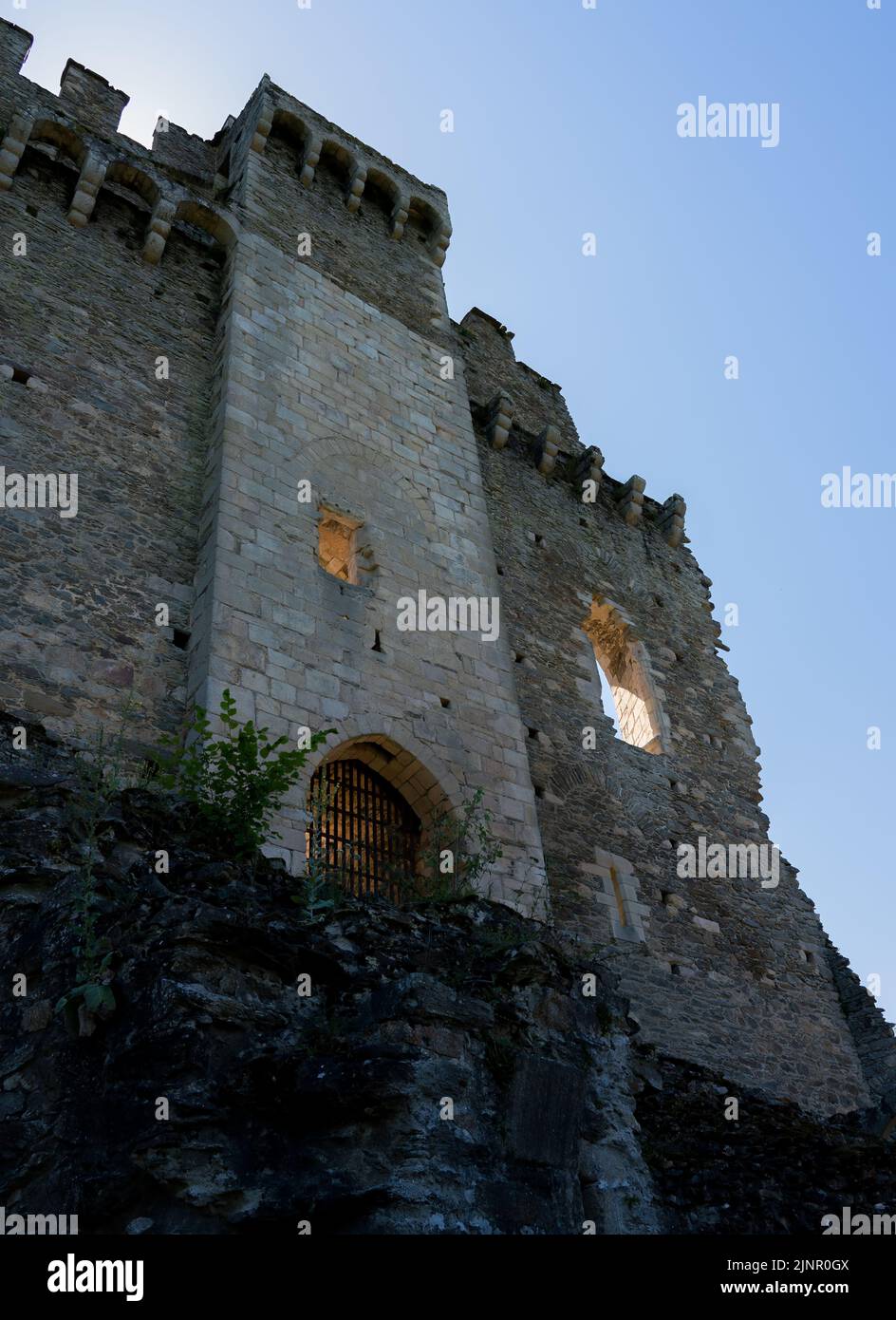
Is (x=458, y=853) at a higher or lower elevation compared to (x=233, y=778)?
lower

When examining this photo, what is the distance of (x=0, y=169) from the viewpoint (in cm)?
1071

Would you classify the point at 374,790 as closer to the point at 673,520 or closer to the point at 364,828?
the point at 364,828

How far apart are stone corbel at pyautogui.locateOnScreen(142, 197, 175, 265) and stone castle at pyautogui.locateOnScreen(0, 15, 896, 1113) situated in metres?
0.04

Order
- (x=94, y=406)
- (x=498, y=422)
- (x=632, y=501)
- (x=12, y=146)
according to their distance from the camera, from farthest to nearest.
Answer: (x=632, y=501)
(x=498, y=422)
(x=12, y=146)
(x=94, y=406)

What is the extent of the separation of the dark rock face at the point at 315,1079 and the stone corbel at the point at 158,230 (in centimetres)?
701

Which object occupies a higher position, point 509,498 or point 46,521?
point 509,498

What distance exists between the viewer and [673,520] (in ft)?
52.5

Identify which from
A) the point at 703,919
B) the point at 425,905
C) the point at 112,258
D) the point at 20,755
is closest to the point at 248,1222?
the point at 425,905

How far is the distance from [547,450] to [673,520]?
2.50 meters

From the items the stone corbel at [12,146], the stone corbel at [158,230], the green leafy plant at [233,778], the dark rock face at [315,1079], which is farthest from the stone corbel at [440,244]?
the dark rock face at [315,1079]

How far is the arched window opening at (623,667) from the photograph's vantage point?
535 inches

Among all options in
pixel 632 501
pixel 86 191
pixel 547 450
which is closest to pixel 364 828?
pixel 86 191

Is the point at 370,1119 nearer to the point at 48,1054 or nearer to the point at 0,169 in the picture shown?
the point at 48,1054

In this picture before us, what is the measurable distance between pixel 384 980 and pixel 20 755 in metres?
2.71
